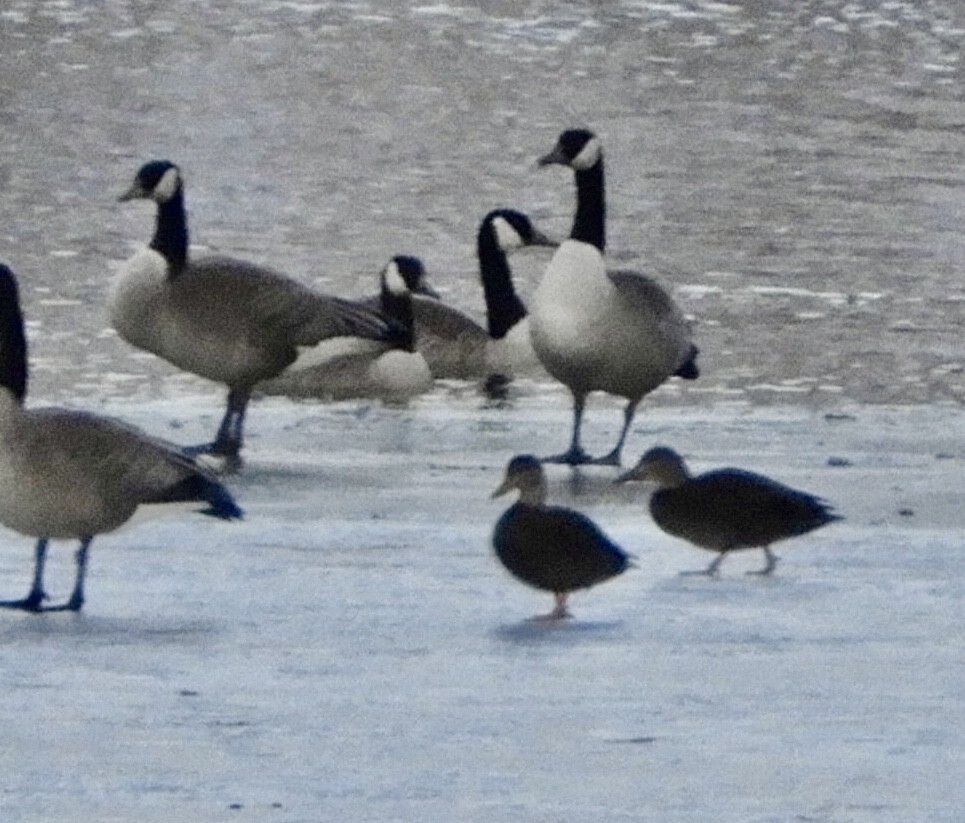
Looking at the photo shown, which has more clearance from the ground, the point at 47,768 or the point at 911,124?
the point at 47,768

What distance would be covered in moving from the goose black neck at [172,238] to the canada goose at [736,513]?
12.1 ft

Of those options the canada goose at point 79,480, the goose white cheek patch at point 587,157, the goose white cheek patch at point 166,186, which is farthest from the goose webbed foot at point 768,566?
the goose white cheek patch at point 166,186

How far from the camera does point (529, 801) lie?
596 centimetres

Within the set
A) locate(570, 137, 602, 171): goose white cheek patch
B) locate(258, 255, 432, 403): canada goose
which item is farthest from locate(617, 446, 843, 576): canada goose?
locate(570, 137, 602, 171): goose white cheek patch

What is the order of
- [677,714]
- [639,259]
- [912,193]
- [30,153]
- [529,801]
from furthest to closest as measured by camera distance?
[30,153]
[912,193]
[639,259]
[677,714]
[529,801]

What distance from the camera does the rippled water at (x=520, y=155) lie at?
15391 mm

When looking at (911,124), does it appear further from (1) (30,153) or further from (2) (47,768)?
(2) (47,768)

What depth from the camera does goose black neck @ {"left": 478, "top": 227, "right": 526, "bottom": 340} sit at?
Answer: 14.9m

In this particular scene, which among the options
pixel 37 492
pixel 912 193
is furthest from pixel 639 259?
pixel 37 492

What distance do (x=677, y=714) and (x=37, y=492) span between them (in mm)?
2060

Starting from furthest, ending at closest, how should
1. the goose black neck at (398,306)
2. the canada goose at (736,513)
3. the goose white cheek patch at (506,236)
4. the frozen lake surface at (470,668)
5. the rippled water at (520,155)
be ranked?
the goose white cheek patch at (506,236)
the rippled water at (520,155)
the goose black neck at (398,306)
the canada goose at (736,513)
the frozen lake surface at (470,668)

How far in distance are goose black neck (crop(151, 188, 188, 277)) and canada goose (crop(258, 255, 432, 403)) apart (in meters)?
0.58

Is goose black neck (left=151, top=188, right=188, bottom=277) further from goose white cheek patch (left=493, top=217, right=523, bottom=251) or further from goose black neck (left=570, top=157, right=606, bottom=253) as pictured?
goose white cheek patch (left=493, top=217, right=523, bottom=251)

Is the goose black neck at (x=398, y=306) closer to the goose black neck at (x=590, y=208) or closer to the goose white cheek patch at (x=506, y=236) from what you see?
the goose white cheek patch at (x=506, y=236)
